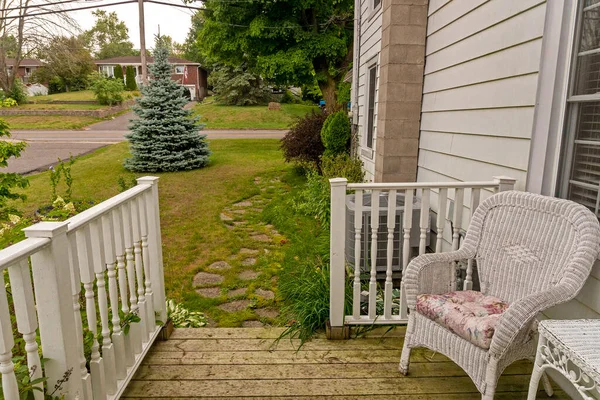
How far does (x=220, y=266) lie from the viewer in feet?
14.5

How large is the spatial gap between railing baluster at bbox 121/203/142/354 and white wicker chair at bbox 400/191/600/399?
56.6 inches

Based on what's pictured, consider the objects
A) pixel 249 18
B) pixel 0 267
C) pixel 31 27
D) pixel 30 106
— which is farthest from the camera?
pixel 30 106

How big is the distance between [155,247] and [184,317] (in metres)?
0.81

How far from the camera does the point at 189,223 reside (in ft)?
19.3

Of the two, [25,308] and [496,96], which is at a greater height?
[496,96]

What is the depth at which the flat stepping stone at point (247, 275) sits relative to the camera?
411 centimetres

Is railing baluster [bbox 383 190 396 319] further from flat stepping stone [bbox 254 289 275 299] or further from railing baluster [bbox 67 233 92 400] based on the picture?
railing baluster [bbox 67 233 92 400]

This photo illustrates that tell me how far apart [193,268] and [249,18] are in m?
11.6

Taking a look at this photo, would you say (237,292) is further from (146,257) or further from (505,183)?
(505,183)

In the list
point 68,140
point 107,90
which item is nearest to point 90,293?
point 68,140

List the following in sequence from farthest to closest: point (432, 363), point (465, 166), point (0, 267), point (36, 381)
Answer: point (465, 166) < point (432, 363) < point (36, 381) < point (0, 267)

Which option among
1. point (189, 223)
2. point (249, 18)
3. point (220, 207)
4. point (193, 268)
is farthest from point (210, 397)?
point (249, 18)

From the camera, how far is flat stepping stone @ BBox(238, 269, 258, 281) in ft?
13.5

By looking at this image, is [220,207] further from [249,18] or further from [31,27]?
[31,27]
